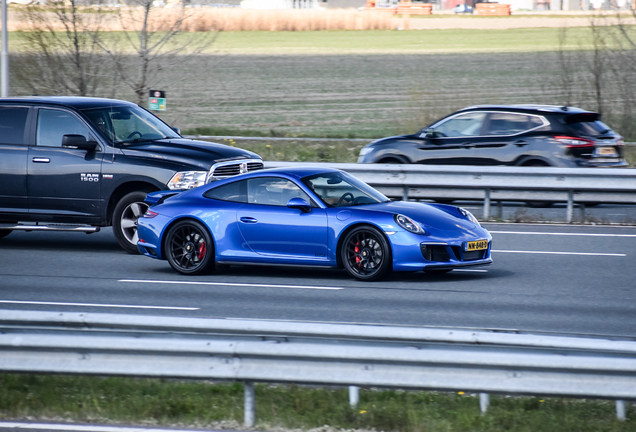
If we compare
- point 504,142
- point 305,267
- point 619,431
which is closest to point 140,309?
point 305,267

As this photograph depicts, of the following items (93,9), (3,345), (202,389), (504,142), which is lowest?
(202,389)

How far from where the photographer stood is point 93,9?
24953mm

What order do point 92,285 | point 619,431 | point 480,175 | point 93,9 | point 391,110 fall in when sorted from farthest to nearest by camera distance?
point 391,110 < point 93,9 < point 480,175 < point 92,285 < point 619,431

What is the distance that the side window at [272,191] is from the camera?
10.6 meters

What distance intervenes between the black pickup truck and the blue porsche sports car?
3.13 ft

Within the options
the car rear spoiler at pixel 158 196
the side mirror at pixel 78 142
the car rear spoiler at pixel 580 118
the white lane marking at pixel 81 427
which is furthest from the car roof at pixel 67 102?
the white lane marking at pixel 81 427

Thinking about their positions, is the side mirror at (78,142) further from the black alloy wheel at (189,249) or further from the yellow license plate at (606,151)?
the yellow license plate at (606,151)

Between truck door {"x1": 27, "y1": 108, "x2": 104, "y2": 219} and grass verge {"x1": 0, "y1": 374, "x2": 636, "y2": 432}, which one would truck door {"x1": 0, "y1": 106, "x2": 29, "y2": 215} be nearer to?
truck door {"x1": 27, "y1": 108, "x2": 104, "y2": 219}

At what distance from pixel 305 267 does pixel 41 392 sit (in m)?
5.13

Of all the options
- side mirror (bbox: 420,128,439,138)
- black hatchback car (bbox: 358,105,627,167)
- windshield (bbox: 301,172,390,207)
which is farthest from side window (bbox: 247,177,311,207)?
side mirror (bbox: 420,128,439,138)

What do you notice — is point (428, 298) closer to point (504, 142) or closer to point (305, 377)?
point (305, 377)

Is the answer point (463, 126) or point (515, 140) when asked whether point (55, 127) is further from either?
point (515, 140)

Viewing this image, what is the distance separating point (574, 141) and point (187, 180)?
279 inches

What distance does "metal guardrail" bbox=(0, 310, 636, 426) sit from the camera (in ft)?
16.1
